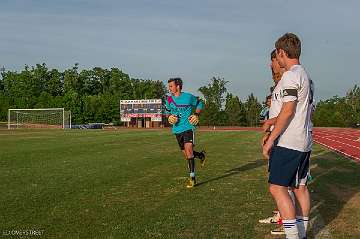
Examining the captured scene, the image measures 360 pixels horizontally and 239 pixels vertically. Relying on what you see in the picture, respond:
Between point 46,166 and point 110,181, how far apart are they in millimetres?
3706

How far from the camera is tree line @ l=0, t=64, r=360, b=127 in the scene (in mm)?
93438

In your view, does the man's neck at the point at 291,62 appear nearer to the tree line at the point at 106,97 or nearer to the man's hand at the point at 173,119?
the man's hand at the point at 173,119

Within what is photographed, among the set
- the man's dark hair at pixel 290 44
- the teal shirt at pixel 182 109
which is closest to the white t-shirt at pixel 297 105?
the man's dark hair at pixel 290 44

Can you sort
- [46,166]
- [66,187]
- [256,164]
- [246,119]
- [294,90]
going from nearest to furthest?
[294,90]
[66,187]
[46,166]
[256,164]
[246,119]

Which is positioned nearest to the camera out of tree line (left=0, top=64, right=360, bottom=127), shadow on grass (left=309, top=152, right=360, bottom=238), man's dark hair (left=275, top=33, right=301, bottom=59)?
man's dark hair (left=275, top=33, right=301, bottom=59)

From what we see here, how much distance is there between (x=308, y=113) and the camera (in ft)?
15.9

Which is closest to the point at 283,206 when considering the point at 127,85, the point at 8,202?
the point at 8,202

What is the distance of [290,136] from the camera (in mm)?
4707

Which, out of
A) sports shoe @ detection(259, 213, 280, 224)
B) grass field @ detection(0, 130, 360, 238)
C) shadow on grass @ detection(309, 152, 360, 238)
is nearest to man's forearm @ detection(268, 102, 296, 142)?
grass field @ detection(0, 130, 360, 238)

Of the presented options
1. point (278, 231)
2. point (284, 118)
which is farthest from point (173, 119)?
point (284, 118)

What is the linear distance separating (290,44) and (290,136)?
3.00 feet

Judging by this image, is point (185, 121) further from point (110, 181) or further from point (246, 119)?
point (246, 119)

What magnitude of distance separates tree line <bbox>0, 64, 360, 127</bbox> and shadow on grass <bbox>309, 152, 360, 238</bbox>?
236 feet

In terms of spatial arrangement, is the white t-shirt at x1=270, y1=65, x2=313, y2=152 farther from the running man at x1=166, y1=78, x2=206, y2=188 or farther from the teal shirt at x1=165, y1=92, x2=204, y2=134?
the teal shirt at x1=165, y1=92, x2=204, y2=134
